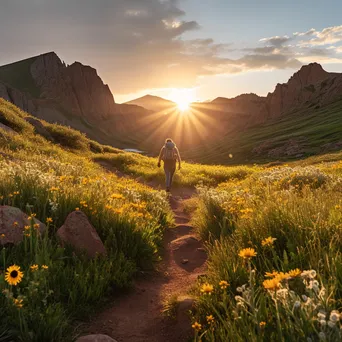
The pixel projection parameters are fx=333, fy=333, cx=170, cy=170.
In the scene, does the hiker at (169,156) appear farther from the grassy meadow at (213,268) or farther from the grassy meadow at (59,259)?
the grassy meadow at (213,268)

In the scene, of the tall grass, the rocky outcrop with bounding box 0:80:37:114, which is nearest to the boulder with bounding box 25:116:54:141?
the tall grass

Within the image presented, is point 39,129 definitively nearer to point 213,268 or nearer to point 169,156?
point 169,156

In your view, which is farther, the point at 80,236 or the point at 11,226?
the point at 80,236

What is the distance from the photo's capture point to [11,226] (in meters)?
5.22

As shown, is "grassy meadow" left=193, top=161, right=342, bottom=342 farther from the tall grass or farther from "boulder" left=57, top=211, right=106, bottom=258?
the tall grass

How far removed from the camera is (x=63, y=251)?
5363 mm

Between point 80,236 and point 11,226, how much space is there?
1.13 metres

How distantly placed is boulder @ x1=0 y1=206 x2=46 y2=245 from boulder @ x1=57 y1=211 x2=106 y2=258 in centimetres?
67

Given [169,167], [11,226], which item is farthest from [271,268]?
[169,167]

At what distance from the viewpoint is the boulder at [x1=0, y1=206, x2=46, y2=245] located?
5.07m

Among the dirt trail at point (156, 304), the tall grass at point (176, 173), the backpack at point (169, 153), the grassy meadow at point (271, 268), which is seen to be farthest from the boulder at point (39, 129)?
the grassy meadow at point (271, 268)

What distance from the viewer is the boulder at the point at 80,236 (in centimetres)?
572

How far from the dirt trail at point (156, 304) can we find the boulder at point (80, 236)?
95 cm

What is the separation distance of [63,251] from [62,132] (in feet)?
76.9
